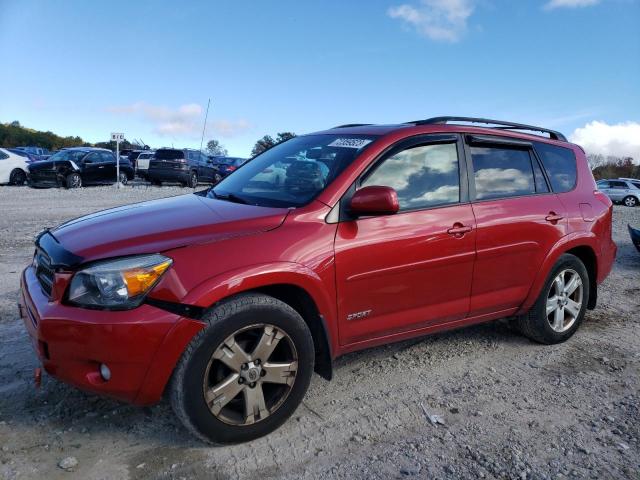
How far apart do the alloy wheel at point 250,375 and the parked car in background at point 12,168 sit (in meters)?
20.5

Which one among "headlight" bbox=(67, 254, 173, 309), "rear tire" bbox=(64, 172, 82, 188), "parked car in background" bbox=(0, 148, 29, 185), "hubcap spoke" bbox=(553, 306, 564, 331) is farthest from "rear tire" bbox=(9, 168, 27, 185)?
"hubcap spoke" bbox=(553, 306, 564, 331)

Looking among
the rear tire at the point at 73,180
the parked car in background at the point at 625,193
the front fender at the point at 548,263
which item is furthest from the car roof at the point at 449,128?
the parked car in background at the point at 625,193

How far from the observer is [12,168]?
65.1ft

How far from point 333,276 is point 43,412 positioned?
6.06ft

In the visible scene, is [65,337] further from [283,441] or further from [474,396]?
[474,396]

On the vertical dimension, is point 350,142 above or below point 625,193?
above

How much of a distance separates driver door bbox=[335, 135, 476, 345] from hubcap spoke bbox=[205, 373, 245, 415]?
27.9 inches

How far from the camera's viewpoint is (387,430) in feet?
9.72

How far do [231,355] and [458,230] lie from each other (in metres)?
1.72

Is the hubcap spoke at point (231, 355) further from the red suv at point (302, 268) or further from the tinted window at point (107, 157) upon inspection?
the tinted window at point (107, 157)

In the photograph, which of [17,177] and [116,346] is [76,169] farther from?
[116,346]

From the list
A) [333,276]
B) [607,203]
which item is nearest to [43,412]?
[333,276]


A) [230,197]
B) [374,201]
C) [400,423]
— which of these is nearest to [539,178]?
[374,201]

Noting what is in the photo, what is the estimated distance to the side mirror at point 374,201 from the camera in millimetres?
2996
